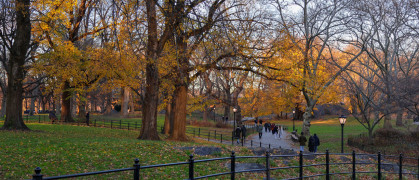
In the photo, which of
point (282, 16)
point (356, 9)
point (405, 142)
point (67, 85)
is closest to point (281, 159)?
point (405, 142)

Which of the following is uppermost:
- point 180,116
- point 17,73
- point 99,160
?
point 17,73

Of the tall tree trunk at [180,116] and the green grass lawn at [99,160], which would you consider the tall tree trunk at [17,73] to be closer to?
the green grass lawn at [99,160]

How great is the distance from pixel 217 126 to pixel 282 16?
17.3m

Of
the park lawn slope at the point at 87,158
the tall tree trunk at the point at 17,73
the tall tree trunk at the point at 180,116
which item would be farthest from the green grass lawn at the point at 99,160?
the tall tree trunk at the point at 180,116

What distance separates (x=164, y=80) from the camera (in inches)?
773

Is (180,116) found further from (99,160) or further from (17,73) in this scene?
(99,160)

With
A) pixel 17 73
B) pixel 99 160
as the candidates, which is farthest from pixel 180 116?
pixel 99 160

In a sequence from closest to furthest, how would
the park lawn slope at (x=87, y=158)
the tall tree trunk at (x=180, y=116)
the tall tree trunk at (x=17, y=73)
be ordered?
the park lawn slope at (x=87, y=158), the tall tree trunk at (x=17, y=73), the tall tree trunk at (x=180, y=116)

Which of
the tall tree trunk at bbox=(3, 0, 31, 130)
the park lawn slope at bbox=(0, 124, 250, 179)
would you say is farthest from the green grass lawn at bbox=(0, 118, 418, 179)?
the tall tree trunk at bbox=(3, 0, 31, 130)

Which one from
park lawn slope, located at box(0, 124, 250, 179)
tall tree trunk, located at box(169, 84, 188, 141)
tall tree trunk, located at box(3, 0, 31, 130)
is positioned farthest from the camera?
tall tree trunk, located at box(169, 84, 188, 141)

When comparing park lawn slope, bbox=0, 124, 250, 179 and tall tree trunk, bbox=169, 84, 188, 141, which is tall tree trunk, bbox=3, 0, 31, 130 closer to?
park lawn slope, bbox=0, 124, 250, 179

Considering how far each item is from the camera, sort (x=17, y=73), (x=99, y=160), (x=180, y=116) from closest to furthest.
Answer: (x=99, y=160)
(x=17, y=73)
(x=180, y=116)

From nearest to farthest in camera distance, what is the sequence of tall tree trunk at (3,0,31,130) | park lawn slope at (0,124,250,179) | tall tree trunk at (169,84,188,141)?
park lawn slope at (0,124,250,179)
tall tree trunk at (3,0,31,130)
tall tree trunk at (169,84,188,141)

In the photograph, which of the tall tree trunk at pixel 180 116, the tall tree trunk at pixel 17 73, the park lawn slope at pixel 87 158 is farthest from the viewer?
the tall tree trunk at pixel 180 116
